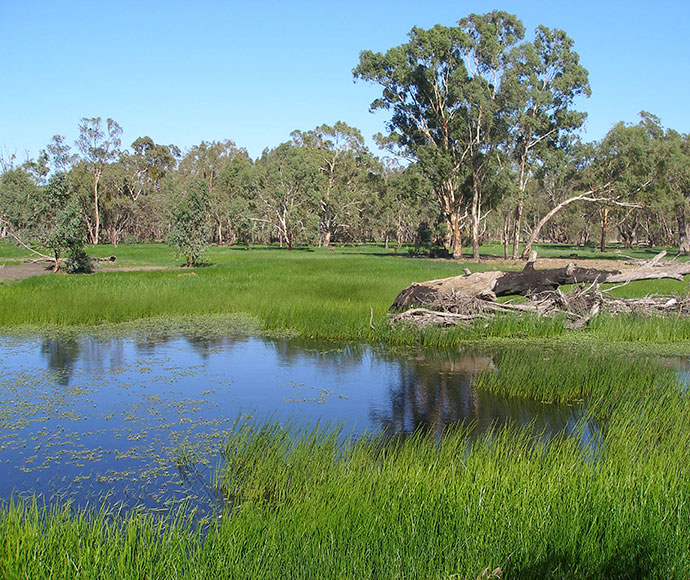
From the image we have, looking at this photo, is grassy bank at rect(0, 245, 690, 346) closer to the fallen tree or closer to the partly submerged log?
the fallen tree

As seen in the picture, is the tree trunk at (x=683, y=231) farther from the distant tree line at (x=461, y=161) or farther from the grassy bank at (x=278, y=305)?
the grassy bank at (x=278, y=305)

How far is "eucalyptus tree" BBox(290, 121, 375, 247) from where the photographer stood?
247 ft

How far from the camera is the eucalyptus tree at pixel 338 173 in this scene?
7525 cm

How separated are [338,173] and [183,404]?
Answer: 7212 centimetres

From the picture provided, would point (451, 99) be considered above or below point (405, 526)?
above

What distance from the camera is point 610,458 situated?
21.7 ft

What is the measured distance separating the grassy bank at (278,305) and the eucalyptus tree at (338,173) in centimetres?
4681

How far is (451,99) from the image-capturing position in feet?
149

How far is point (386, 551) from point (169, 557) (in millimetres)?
1523

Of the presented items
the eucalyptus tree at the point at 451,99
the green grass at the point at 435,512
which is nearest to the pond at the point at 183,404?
the green grass at the point at 435,512

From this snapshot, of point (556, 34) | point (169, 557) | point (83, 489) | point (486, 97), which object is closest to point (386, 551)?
point (169, 557)

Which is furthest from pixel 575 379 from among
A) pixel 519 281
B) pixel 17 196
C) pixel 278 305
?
pixel 17 196

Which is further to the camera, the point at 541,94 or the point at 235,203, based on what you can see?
the point at 235,203

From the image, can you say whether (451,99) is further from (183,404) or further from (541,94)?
(183,404)
